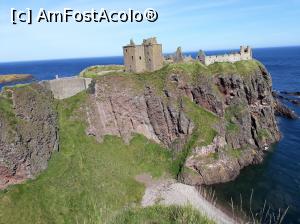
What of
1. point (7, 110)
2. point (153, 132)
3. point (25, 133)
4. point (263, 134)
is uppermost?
point (7, 110)

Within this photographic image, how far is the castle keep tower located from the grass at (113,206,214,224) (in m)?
51.6

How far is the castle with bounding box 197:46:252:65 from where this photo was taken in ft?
288

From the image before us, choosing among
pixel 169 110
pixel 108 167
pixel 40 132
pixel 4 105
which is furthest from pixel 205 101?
pixel 4 105

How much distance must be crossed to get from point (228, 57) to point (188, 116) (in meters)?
24.0

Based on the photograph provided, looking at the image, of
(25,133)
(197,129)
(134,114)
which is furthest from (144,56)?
(25,133)

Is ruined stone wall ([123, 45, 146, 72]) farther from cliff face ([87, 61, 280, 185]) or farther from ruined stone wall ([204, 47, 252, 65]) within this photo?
ruined stone wall ([204, 47, 252, 65])

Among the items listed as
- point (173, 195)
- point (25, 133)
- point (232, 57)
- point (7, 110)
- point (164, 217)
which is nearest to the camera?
point (164, 217)

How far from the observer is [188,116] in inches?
2975

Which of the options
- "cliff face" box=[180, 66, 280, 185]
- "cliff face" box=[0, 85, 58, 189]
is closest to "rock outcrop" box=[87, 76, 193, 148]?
"cliff face" box=[180, 66, 280, 185]

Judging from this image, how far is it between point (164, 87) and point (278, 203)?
107ft

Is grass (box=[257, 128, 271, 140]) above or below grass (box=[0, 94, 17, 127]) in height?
below

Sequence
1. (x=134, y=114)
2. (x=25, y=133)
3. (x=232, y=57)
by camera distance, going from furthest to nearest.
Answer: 1. (x=232, y=57)
2. (x=134, y=114)
3. (x=25, y=133)

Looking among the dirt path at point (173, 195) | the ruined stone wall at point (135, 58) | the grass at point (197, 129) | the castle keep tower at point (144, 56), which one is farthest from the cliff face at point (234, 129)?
the ruined stone wall at point (135, 58)

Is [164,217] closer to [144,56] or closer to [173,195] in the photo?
[173,195]
